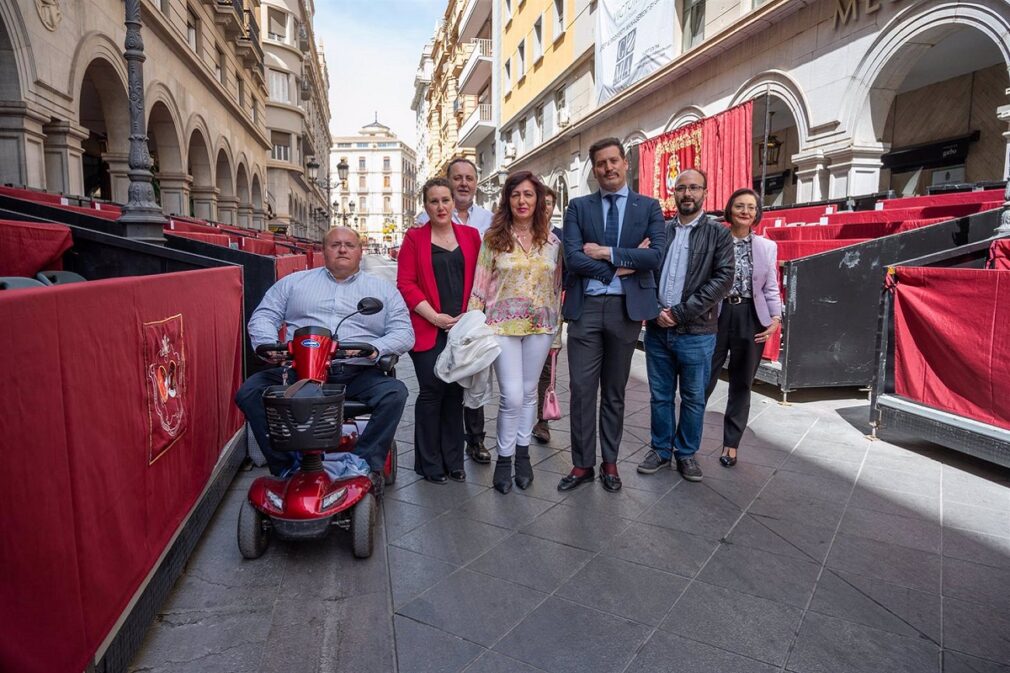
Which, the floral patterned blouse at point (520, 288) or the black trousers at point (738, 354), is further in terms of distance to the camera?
the black trousers at point (738, 354)

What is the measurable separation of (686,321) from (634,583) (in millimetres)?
1809

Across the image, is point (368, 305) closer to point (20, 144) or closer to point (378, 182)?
point (20, 144)

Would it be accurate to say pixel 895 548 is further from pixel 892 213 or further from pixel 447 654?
pixel 892 213

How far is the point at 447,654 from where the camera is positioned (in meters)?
2.25

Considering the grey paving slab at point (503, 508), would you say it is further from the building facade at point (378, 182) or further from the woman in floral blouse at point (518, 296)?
the building facade at point (378, 182)

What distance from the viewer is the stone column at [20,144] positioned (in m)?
9.21

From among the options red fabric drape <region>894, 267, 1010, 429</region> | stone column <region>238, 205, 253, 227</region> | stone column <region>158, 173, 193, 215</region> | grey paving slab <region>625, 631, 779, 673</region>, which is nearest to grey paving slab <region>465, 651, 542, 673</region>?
grey paving slab <region>625, 631, 779, 673</region>

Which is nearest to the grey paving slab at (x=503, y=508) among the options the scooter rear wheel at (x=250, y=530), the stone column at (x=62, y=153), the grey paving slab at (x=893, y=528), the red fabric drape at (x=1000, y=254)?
the scooter rear wheel at (x=250, y=530)

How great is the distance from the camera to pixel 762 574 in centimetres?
285

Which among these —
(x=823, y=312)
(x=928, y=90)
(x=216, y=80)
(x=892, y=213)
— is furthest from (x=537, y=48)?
(x=823, y=312)

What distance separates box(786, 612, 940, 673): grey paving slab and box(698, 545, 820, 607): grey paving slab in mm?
203

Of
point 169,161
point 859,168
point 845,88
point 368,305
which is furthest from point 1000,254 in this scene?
point 169,161

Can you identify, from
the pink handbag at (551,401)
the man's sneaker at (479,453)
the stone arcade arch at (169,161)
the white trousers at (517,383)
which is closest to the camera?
the white trousers at (517,383)

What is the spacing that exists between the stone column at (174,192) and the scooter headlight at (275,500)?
17923 millimetres
